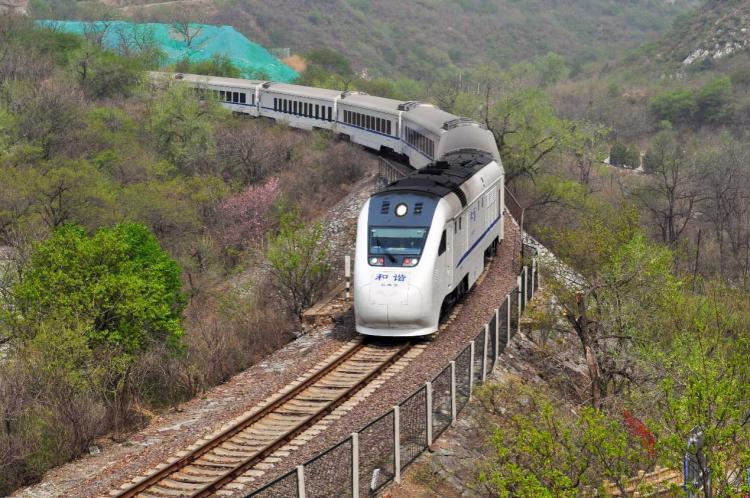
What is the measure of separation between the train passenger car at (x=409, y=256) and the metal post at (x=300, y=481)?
8.13m

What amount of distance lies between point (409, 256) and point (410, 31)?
516 ft

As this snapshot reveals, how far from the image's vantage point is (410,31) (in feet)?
570

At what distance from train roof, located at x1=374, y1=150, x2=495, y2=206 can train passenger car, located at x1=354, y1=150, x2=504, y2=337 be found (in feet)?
0.09

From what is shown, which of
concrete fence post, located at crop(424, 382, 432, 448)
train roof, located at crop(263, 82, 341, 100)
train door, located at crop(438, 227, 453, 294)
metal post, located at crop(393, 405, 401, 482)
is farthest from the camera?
train roof, located at crop(263, 82, 341, 100)

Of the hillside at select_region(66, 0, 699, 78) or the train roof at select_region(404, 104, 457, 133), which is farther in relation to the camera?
the hillside at select_region(66, 0, 699, 78)

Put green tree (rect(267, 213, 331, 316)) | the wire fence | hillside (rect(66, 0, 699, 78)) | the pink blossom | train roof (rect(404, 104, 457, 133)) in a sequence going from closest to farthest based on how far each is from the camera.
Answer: the wire fence < green tree (rect(267, 213, 331, 316)) < train roof (rect(404, 104, 457, 133)) < the pink blossom < hillside (rect(66, 0, 699, 78))

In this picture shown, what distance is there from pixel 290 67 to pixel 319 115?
163 ft

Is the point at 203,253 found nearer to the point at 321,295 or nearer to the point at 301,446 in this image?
the point at 321,295

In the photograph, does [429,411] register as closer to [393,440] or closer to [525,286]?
[393,440]

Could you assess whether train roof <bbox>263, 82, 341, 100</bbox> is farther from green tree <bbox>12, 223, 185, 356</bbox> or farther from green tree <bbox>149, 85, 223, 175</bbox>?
green tree <bbox>12, 223, 185, 356</bbox>

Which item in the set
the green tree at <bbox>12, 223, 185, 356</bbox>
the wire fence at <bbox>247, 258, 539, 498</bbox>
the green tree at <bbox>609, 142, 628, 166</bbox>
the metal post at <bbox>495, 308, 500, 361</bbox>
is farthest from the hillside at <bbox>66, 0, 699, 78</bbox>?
the wire fence at <bbox>247, 258, 539, 498</bbox>

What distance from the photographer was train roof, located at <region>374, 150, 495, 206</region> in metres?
22.0

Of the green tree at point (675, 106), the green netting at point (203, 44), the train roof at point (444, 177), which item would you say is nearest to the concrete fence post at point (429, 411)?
the train roof at point (444, 177)

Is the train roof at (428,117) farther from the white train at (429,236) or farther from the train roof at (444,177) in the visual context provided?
the train roof at (444,177)
